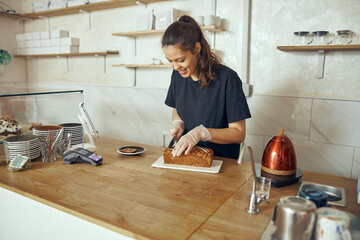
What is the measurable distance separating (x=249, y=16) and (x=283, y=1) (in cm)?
31

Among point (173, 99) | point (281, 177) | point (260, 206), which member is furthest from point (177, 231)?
point (173, 99)

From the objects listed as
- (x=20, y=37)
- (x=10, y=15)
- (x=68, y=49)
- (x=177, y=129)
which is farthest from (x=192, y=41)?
(x=10, y=15)

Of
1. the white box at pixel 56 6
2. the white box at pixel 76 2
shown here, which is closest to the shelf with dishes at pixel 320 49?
the white box at pixel 76 2

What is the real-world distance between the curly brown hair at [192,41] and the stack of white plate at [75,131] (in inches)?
30.9

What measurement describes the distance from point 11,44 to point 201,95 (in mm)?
3736

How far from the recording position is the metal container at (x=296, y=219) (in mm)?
771

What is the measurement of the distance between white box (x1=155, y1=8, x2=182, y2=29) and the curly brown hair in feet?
3.71

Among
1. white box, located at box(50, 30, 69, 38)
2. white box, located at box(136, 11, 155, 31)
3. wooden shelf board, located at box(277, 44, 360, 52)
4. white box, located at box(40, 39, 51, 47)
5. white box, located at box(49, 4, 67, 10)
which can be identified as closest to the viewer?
wooden shelf board, located at box(277, 44, 360, 52)

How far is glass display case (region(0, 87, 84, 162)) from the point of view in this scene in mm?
1650

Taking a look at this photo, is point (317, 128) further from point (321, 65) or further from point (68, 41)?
point (68, 41)

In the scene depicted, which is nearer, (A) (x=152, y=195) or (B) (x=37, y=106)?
(A) (x=152, y=195)

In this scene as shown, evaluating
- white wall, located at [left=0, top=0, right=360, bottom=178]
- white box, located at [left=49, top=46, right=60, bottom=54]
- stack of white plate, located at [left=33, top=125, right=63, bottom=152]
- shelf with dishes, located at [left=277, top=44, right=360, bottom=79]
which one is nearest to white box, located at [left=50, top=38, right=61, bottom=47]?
white box, located at [left=49, top=46, right=60, bottom=54]

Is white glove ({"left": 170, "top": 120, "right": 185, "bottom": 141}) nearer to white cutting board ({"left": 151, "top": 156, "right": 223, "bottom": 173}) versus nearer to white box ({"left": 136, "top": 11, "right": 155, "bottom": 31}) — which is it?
white cutting board ({"left": 151, "top": 156, "right": 223, "bottom": 173})

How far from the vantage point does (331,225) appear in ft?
2.46
